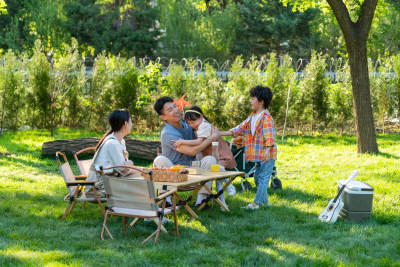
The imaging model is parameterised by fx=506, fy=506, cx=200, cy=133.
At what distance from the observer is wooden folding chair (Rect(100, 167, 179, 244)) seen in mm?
4539

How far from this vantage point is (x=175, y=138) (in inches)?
234

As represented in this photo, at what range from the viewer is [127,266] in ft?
13.3

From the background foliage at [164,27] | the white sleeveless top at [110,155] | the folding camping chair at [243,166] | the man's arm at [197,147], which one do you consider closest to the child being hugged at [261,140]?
the man's arm at [197,147]

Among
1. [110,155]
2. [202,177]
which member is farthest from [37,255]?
[202,177]

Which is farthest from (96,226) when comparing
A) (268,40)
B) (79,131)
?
(268,40)

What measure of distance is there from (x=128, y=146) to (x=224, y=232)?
4.80m

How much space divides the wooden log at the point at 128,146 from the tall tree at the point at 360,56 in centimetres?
395

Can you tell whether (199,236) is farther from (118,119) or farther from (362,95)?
(362,95)

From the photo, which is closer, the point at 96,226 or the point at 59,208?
the point at 96,226

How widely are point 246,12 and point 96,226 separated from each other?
77.2ft

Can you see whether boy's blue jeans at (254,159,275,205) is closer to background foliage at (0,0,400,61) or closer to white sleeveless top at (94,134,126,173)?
white sleeveless top at (94,134,126,173)

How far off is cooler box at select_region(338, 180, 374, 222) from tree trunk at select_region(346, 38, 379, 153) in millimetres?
4619

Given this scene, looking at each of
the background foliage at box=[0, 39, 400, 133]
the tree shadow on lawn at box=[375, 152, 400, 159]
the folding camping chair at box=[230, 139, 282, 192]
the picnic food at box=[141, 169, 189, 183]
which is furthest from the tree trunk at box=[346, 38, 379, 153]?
the picnic food at box=[141, 169, 189, 183]

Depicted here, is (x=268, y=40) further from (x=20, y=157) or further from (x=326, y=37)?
(x=20, y=157)
